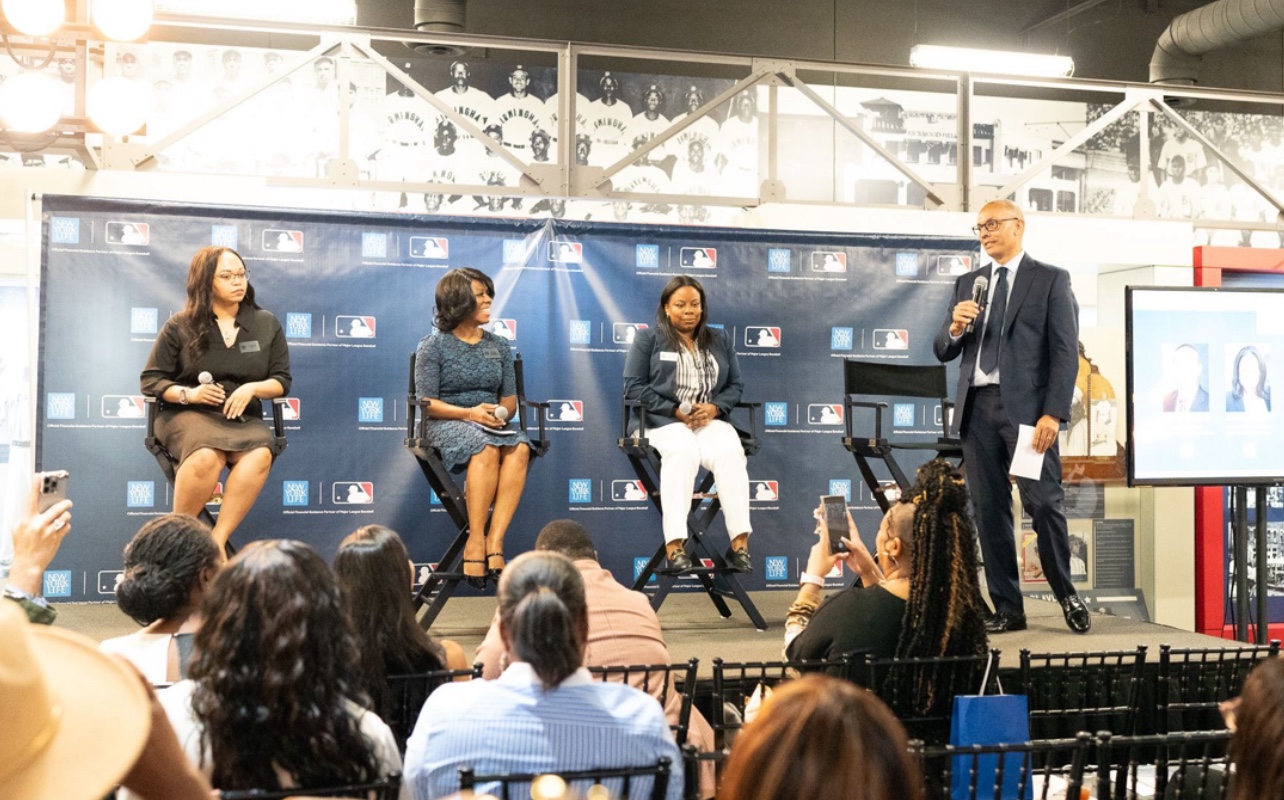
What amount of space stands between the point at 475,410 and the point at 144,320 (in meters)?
1.75

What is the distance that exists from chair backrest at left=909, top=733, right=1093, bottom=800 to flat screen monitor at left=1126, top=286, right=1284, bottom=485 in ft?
7.04

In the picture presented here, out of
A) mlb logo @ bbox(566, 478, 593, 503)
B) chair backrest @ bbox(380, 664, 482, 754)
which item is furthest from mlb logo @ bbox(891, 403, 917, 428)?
chair backrest @ bbox(380, 664, 482, 754)

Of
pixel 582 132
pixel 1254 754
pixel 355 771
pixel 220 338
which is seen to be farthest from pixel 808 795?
pixel 582 132

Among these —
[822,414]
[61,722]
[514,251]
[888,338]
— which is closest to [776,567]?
[822,414]

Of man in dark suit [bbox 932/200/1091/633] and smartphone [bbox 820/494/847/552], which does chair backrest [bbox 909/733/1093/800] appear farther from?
man in dark suit [bbox 932/200/1091/633]

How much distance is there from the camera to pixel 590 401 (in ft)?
19.3

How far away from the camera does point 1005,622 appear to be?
15.4ft

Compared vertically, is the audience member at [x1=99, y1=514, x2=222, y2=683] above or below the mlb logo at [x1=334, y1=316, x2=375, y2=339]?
below

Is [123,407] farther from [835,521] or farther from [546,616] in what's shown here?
[546,616]

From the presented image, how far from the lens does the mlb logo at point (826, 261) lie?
6.16 m

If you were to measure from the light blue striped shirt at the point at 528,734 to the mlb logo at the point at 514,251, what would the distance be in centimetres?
402

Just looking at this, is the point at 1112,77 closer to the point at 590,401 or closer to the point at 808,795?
the point at 590,401

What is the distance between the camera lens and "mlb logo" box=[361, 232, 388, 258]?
5695 millimetres

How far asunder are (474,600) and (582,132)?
4401mm
